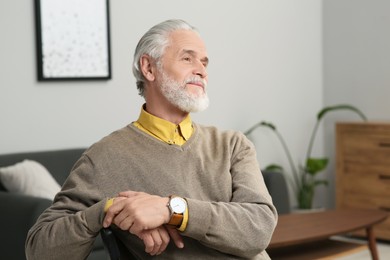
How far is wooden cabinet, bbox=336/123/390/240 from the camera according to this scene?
577 cm

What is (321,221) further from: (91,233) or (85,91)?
(91,233)

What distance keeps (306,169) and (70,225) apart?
4278 mm

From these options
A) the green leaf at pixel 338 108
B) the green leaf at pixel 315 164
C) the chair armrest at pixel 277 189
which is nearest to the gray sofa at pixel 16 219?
the chair armrest at pixel 277 189

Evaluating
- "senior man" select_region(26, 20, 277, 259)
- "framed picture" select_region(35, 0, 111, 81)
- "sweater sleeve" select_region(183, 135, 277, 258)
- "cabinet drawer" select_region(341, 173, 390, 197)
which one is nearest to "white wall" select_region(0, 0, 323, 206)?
"framed picture" select_region(35, 0, 111, 81)

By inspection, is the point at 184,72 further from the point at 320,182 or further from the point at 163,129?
the point at 320,182

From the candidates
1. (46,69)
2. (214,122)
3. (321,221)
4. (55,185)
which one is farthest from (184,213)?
(214,122)

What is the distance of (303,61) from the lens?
21.0 ft

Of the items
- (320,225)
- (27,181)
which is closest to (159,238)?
(27,181)

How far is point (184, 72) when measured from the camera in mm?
2328

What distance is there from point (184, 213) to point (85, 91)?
119 inches

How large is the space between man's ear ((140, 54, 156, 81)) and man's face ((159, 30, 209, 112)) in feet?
0.13

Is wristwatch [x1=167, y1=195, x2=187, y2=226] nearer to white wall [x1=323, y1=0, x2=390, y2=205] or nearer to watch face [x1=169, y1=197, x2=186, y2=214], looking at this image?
watch face [x1=169, y1=197, x2=186, y2=214]

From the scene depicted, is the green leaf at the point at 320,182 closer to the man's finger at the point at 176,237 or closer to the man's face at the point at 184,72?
the man's face at the point at 184,72

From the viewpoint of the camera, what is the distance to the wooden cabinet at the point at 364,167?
18.9ft
